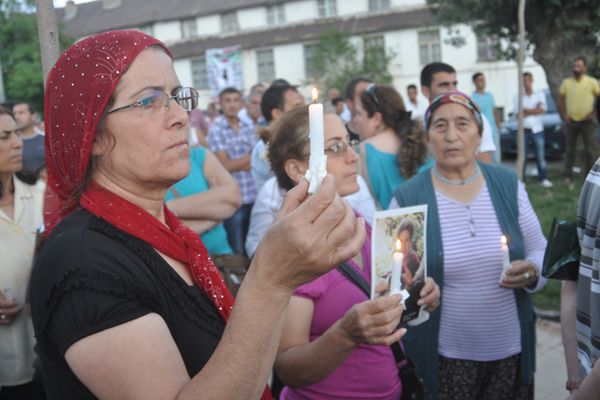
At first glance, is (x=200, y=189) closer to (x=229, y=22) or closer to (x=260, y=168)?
(x=260, y=168)

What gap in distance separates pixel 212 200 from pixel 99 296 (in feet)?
7.12

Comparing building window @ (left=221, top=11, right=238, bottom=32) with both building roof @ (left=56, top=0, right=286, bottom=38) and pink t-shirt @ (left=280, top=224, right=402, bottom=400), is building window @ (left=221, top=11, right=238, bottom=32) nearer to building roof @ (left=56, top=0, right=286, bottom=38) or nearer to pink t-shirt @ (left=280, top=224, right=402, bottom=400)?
building roof @ (left=56, top=0, right=286, bottom=38)

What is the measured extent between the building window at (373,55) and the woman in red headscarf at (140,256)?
31136 mm

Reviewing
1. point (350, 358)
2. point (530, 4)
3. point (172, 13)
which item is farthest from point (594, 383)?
point (172, 13)

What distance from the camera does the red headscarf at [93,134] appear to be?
4.75 ft

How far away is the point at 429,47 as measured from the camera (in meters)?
32.3

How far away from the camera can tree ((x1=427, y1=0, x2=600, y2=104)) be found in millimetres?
13539

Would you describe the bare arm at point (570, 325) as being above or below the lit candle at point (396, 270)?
below

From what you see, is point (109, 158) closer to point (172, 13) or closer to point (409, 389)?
point (409, 389)

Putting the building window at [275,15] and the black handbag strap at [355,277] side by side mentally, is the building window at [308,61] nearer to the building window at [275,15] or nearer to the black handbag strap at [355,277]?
the building window at [275,15]

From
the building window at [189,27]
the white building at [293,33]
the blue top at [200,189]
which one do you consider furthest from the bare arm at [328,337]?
the building window at [189,27]

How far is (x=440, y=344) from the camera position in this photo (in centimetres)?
289

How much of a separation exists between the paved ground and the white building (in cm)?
2534

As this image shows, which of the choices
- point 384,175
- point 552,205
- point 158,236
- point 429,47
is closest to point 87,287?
point 158,236
